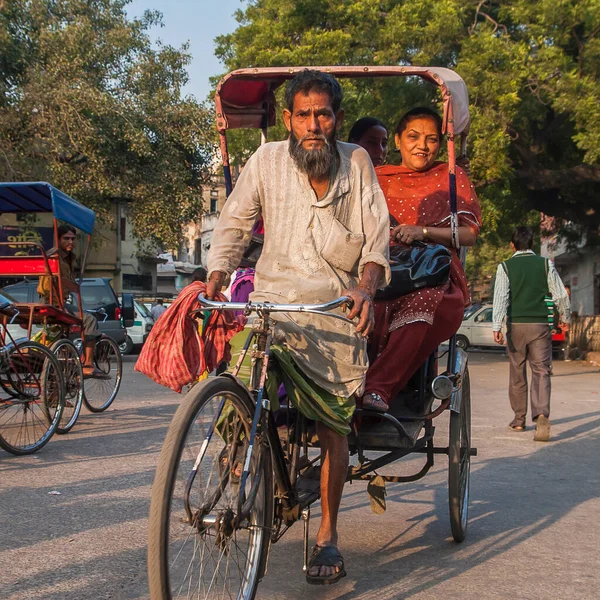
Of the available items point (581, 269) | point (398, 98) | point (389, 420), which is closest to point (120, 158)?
point (398, 98)

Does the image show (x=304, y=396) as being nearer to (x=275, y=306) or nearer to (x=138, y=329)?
(x=275, y=306)

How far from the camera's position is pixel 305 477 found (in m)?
3.75

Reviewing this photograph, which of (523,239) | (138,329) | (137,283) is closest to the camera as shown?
(523,239)

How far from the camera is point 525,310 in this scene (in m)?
8.74

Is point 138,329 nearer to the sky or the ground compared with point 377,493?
nearer to the ground

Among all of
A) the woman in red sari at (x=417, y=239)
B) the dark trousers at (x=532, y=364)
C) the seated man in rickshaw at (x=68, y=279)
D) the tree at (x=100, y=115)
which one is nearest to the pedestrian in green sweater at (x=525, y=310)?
the dark trousers at (x=532, y=364)

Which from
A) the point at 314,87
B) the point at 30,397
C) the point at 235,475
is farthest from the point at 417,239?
the point at 30,397

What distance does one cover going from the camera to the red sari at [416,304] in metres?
4.35

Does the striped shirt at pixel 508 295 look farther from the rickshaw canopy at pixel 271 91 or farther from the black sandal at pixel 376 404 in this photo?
the black sandal at pixel 376 404

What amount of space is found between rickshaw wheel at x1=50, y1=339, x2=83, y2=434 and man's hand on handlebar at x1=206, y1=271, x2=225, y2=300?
197 inches

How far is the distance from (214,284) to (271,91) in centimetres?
262

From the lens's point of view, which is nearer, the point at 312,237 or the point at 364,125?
the point at 312,237

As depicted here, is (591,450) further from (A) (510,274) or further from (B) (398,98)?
(B) (398,98)

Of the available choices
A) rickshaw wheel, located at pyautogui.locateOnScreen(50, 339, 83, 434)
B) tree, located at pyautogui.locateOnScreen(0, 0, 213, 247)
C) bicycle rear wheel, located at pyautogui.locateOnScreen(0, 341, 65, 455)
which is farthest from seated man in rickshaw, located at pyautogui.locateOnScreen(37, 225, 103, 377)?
tree, located at pyautogui.locateOnScreen(0, 0, 213, 247)
